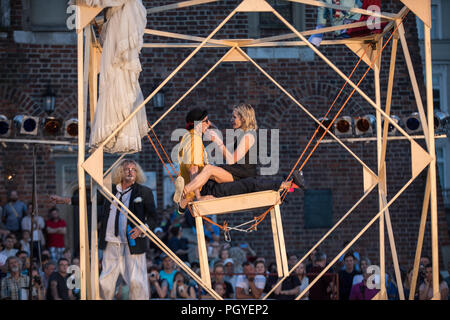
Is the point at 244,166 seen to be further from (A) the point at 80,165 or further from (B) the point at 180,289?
(B) the point at 180,289

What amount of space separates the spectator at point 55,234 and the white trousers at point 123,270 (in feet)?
15.4

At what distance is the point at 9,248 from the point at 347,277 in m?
4.50

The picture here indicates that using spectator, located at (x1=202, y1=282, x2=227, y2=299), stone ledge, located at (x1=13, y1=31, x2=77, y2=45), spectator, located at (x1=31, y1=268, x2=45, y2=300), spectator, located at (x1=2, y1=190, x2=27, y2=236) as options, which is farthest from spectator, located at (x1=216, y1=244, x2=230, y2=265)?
stone ledge, located at (x1=13, y1=31, x2=77, y2=45)

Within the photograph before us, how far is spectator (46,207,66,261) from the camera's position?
39.9ft

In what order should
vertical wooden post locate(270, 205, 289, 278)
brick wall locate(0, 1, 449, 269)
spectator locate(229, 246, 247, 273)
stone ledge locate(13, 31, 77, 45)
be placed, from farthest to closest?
stone ledge locate(13, 31, 77, 45)
brick wall locate(0, 1, 449, 269)
spectator locate(229, 246, 247, 273)
vertical wooden post locate(270, 205, 289, 278)

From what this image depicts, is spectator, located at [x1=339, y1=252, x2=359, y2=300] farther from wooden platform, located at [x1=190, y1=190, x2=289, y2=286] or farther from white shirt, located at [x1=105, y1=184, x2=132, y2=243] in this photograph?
white shirt, located at [x1=105, y1=184, x2=132, y2=243]

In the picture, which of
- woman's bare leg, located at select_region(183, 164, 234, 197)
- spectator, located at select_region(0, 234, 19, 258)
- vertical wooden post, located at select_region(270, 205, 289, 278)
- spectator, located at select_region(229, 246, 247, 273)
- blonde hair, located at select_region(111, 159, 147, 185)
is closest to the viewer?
woman's bare leg, located at select_region(183, 164, 234, 197)

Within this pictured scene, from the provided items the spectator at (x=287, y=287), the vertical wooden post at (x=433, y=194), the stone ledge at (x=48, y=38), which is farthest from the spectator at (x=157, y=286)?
the stone ledge at (x=48, y=38)

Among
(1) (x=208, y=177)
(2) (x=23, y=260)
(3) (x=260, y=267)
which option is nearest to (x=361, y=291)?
(3) (x=260, y=267)

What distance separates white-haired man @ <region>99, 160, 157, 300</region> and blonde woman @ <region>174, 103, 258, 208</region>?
556mm

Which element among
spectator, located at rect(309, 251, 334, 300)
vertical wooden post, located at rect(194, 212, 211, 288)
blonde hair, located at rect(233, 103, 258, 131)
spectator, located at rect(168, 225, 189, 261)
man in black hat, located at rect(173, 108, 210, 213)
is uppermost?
blonde hair, located at rect(233, 103, 258, 131)

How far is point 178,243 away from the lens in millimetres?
11734
